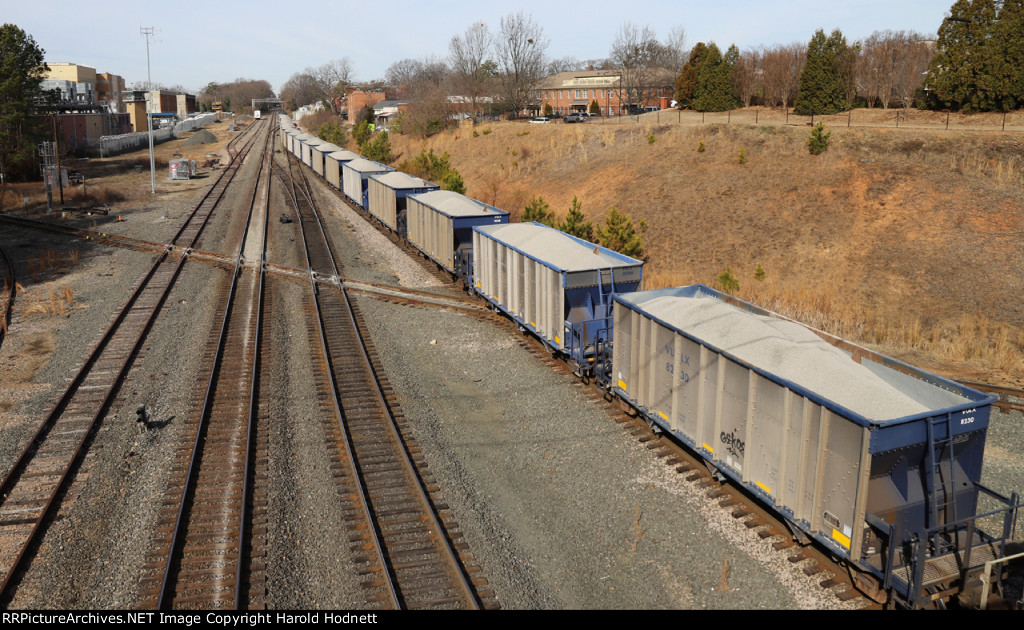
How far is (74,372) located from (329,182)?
141 feet

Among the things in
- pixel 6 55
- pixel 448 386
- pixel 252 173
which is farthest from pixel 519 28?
pixel 448 386

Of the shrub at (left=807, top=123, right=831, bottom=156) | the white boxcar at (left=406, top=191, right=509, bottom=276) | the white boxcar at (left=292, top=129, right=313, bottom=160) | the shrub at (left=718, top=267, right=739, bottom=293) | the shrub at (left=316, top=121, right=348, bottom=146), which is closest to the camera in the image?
the white boxcar at (left=406, top=191, right=509, bottom=276)

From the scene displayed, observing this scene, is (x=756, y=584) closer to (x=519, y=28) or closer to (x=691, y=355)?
(x=691, y=355)

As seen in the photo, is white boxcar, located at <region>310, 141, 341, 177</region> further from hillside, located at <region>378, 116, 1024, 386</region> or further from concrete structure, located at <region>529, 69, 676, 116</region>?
concrete structure, located at <region>529, 69, 676, 116</region>

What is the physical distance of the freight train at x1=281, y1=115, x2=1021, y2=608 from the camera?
8.85m

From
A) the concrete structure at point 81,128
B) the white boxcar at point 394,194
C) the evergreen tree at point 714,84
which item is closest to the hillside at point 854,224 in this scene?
the white boxcar at point 394,194

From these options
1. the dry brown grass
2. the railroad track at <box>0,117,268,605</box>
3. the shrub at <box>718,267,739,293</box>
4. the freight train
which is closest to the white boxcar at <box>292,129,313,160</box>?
the dry brown grass

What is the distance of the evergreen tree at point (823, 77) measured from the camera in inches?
1812

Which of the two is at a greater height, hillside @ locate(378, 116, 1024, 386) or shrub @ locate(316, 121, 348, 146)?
shrub @ locate(316, 121, 348, 146)

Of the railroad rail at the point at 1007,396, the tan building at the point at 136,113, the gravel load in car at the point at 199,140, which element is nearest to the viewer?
the railroad rail at the point at 1007,396

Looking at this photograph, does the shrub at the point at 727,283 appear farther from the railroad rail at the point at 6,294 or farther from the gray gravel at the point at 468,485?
the railroad rail at the point at 6,294

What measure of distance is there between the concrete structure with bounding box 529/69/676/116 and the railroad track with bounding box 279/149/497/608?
73866mm

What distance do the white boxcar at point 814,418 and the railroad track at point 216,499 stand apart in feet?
24.2

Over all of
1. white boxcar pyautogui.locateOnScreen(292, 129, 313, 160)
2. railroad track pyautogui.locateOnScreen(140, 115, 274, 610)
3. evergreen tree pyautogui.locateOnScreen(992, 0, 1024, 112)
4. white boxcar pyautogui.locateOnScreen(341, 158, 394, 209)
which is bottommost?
railroad track pyautogui.locateOnScreen(140, 115, 274, 610)
